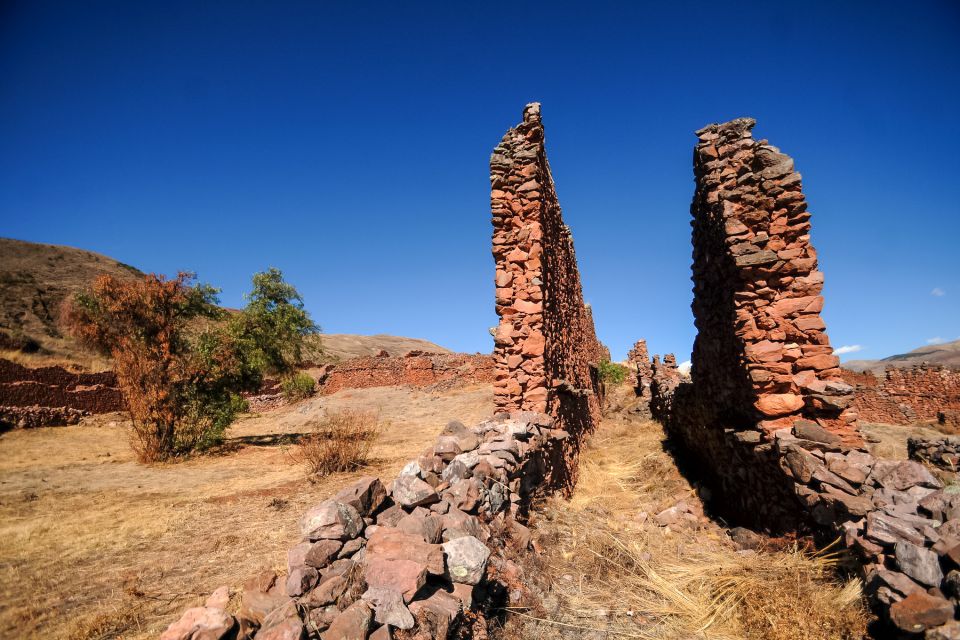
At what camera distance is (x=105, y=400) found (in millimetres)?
21609

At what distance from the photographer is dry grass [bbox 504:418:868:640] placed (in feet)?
9.90

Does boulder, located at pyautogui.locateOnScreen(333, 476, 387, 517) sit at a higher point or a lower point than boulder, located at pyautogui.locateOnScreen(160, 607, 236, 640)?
higher

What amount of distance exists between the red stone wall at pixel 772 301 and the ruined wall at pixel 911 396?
620 inches

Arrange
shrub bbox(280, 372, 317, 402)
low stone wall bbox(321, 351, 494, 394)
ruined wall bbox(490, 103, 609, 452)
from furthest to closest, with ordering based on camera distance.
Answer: shrub bbox(280, 372, 317, 402)
low stone wall bbox(321, 351, 494, 394)
ruined wall bbox(490, 103, 609, 452)

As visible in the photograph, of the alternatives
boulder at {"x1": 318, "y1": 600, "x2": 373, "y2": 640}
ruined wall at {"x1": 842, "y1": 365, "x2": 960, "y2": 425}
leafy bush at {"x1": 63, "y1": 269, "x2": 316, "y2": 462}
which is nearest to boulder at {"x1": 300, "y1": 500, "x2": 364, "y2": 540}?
boulder at {"x1": 318, "y1": 600, "x2": 373, "y2": 640}

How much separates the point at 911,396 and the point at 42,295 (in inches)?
2514

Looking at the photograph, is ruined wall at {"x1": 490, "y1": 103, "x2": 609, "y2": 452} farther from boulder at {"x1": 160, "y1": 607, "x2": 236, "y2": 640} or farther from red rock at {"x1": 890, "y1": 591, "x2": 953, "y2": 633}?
boulder at {"x1": 160, "y1": 607, "x2": 236, "y2": 640}

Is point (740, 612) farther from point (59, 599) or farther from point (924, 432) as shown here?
point (924, 432)

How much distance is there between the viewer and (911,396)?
17.5m

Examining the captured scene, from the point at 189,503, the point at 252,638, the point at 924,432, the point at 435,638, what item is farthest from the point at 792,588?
the point at 924,432

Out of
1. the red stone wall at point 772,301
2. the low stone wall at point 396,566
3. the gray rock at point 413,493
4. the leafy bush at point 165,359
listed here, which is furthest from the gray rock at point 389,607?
the leafy bush at point 165,359

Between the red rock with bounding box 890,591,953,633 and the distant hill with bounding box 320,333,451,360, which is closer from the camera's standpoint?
the red rock with bounding box 890,591,953,633

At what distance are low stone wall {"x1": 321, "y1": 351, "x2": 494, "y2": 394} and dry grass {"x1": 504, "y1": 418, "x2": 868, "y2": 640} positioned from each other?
18.1 m

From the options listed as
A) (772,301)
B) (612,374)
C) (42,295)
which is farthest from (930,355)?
(42,295)
